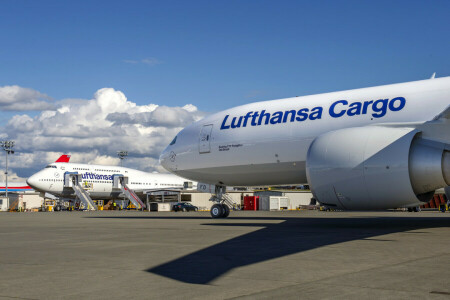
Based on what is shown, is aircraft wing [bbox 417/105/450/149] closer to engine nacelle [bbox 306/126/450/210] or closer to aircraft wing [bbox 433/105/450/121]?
aircraft wing [bbox 433/105/450/121]

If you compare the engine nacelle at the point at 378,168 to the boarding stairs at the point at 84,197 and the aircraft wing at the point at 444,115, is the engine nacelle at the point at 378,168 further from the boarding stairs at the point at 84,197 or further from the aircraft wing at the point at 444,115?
the boarding stairs at the point at 84,197

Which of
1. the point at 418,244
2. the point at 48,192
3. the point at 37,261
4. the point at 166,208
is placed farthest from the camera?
the point at 48,192

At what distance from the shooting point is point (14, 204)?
236 ft

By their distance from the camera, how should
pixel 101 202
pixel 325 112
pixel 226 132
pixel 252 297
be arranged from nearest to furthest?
1. pixel 252 297
2. pixel 325 112
3. pixel 226 132
4. pixel 101 202

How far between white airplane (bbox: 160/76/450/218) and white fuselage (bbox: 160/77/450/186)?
40 mm

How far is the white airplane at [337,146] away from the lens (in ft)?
46.1

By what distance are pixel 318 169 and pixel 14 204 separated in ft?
217

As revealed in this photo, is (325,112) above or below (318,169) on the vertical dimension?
above

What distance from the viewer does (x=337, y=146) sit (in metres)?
15.0

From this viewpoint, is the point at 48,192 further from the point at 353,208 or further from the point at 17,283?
the point at 17,283

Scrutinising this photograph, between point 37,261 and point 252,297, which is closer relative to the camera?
point 252,297

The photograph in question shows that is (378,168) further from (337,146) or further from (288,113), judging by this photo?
(288,113)

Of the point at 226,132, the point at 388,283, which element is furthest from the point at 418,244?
the point at 226,132

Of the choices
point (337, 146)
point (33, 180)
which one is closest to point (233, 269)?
point (337, 146)
